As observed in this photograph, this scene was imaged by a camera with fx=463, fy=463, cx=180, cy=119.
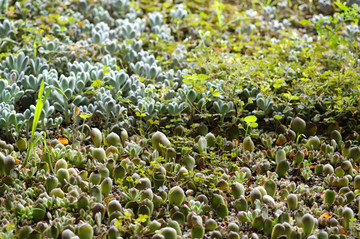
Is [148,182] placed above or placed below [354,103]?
below

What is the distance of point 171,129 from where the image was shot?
3256 mm

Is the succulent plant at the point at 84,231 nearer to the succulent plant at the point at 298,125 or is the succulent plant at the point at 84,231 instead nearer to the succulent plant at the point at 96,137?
the succulent plant at the point at 96,137

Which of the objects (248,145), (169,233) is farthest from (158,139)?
(169,233)

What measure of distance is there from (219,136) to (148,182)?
2.24 ft

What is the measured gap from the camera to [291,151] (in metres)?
2.98

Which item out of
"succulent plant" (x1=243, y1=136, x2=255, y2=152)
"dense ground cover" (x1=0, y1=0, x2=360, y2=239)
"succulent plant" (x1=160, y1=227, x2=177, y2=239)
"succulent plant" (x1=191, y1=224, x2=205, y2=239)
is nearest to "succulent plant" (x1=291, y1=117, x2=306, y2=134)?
"dense ground cover" (x1=0, y1=0, x2=360, y2=239)

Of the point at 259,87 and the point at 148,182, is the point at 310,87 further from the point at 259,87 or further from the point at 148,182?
the point at 148,182

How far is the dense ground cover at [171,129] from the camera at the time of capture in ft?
7.74

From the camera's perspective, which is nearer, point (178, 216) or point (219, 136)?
point (178, 216)

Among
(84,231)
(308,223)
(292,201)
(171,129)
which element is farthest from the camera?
(171,129)

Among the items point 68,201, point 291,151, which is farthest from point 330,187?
point 68,201

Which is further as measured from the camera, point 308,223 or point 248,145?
point 248,145

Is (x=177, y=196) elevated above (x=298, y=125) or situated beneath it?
situated beneath

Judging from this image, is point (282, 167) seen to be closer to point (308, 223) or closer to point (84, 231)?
point (308, 223)
